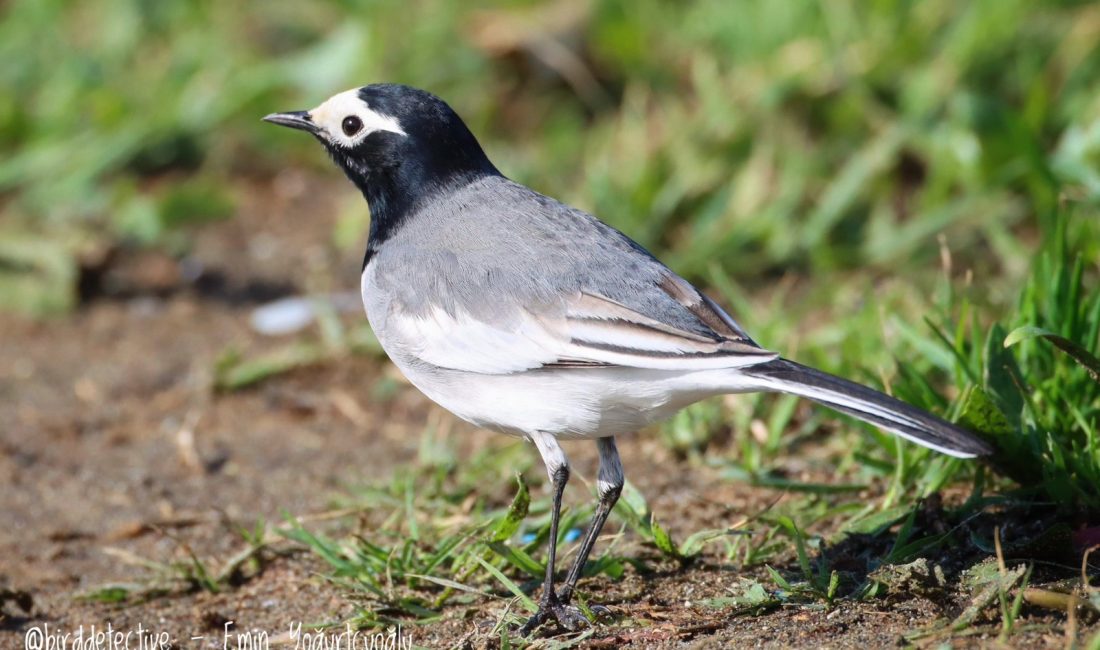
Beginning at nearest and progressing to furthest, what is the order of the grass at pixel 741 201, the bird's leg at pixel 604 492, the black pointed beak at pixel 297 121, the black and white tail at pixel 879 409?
the black and white tail at pixel 879 409 < the bird's leg at pixel 604 492 < the grass at pixel 741 201 < the black pointed beak at pixel 297 121

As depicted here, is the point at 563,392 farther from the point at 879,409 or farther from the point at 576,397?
the point at 879,409

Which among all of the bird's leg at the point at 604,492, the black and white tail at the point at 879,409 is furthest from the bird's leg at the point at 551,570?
the black and white tail at the point at 879,409

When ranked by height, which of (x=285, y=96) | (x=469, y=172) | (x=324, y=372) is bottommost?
(x=324, y=372)

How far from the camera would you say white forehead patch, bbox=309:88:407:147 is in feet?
15.4

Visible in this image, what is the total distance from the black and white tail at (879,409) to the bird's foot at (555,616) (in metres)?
0.95

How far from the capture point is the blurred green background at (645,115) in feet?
23.1

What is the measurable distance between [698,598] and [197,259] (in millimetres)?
4636

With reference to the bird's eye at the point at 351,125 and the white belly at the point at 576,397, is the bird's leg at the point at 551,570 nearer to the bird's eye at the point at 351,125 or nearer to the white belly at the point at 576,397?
the white belly at the point at 576,397

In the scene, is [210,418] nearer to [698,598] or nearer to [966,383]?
[698,598]

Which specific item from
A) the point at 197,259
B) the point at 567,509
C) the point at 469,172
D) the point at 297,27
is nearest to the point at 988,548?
the point at 567,509

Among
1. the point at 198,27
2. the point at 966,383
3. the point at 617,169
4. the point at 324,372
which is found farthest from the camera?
the point at 198,27

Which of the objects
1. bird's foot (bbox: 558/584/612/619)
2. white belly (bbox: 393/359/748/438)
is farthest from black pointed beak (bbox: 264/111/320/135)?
bird's foot (bbox: 558/584/612/619)

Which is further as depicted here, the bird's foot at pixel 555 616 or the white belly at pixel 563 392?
the bird's foot at pixel 555 616

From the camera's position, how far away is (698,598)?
4.14m
